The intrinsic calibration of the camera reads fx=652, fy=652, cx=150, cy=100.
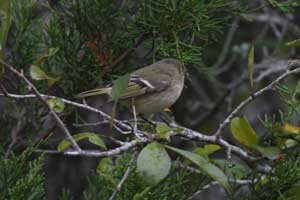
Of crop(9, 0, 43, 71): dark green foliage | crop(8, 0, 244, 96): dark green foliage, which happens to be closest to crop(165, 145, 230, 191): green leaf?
crop(8, 0, 244, 96): dark green foliage

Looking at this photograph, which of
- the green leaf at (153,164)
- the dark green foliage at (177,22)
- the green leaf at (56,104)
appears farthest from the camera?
the dark green foliage at (177,22)

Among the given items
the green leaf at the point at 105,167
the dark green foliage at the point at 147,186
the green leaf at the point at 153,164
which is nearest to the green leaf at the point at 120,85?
the green leaf at the point at 153,164

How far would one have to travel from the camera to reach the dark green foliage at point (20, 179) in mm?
1772

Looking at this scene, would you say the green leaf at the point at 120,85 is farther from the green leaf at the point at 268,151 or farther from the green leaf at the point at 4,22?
the green leaf at the point at 268,151

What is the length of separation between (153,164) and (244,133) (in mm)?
422

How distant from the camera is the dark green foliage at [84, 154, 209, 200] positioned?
1.82 meters

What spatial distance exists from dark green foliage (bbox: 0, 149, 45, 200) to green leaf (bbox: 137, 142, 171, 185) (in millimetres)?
378

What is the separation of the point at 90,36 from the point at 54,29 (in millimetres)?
123

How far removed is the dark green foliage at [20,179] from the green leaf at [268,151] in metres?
0.60

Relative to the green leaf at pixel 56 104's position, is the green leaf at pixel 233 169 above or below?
below

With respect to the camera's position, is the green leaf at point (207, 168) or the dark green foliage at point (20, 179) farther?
the dark green foliage at point (20, 179)

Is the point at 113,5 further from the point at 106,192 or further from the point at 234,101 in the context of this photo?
the point at 234,101

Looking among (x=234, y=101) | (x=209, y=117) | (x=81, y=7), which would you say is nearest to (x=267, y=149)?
(x=81, y=7)

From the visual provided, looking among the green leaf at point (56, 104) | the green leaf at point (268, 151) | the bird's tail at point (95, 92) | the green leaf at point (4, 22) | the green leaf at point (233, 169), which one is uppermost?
the green leaf at point (4, 22)
